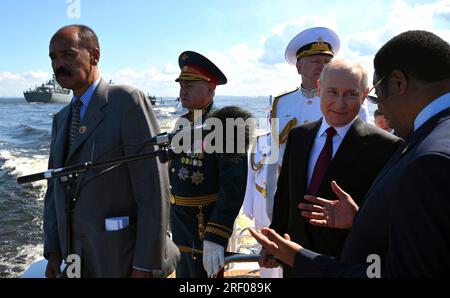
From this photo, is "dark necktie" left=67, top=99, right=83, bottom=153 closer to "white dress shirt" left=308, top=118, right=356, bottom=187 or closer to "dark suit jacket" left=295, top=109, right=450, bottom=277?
"white dress shirt" left=308, top=118, right=356, bottom=187

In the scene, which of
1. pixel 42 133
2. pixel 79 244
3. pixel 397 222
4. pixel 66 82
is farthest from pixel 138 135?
pixel 42 133

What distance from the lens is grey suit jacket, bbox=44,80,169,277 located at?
211 centimetres

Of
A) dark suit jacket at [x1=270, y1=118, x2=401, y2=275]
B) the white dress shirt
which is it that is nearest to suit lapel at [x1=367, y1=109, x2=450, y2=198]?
dark suit jacket at [x1=270, y1=118, x2=401, y2=275]

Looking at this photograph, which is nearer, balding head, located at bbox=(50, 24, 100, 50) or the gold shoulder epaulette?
balding head, located at bbox=(50, 24, 100, 50)

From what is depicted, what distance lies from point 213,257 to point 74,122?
1271 mm

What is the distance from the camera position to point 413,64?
4.47 feet

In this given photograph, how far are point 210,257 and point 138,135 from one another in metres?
1.04


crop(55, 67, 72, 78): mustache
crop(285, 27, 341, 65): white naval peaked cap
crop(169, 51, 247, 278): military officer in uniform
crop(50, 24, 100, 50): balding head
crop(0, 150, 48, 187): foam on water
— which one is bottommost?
crop(0, 150, 48, 187): foam on water

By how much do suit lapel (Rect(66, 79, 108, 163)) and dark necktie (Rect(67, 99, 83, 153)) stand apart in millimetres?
106

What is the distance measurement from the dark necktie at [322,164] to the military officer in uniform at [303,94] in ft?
3.97

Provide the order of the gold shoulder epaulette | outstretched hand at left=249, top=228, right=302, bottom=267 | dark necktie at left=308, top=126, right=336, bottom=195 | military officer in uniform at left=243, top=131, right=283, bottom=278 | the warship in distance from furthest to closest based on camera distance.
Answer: the warship in distance < military officer in uniform at left=243, top=131, right=283, bottom=278 < the gold shoulder epaulette < dark necktie at left=308, top=126, right=336, bottom=195 < outstretched hand at left=249, top=228, right=302, bottom=267

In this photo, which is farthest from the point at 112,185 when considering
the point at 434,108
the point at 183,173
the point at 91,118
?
the point at 434,108

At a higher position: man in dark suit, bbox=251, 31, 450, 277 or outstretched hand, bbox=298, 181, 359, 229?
man in dark suit, bbox=251, 31, 450, 277
